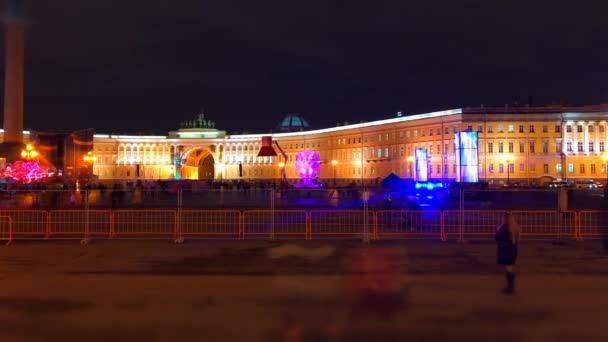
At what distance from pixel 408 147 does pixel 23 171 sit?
76195 millimetres

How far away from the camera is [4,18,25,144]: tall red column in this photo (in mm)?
50938

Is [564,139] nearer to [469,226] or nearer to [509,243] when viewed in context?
[469,226]

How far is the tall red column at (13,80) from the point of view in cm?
5094

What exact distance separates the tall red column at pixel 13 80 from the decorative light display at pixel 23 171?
19.0 ft

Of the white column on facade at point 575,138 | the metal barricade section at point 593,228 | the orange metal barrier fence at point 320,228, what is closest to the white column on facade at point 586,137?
the white column on facade at point 575,138

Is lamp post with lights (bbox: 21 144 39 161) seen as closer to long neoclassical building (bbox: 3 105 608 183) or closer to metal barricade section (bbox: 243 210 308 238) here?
metal barricade section (bbox: 243 210 308 238)

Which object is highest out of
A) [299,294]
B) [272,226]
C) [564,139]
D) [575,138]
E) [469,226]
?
[575,138]

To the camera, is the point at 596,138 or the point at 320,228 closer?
the point at 320,228

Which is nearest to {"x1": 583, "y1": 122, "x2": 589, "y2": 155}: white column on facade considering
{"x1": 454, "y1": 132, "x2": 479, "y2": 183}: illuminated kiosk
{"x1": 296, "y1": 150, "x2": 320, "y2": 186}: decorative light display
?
{"x1": 296, "y1": 150, "x2": 320, "y2": 186}: decorative light display

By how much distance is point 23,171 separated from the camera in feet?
148

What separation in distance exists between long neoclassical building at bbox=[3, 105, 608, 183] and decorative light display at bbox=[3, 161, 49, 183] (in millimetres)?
55683

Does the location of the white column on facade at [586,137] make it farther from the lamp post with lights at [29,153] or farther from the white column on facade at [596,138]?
the lamp post with lights at [29,153]

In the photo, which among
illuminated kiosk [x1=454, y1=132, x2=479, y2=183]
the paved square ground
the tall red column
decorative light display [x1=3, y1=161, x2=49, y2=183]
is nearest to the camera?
the paved square ground

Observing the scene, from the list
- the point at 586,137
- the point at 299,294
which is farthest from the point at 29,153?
the point at 586,137
